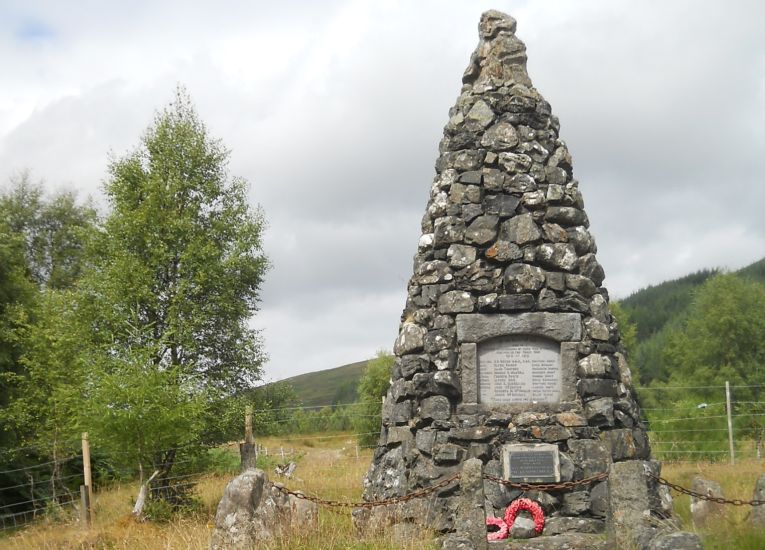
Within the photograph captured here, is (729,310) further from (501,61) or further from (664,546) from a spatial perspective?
(664,546)

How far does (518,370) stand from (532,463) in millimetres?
1183

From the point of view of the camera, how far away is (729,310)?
34375 millimetres

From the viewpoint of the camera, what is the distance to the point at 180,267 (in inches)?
722

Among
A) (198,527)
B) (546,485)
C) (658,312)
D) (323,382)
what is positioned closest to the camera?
(546,485)

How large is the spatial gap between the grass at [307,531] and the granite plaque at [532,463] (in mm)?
1390

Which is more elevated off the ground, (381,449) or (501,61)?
(501,61)

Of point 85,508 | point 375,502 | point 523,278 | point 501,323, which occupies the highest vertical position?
point 523,278

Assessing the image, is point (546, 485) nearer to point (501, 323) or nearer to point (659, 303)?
point (501, 323)

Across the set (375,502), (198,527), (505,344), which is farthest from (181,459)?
(505,344)

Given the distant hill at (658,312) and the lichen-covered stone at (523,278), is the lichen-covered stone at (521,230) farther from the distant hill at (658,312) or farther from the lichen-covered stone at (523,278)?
the distant hill at (658,312)

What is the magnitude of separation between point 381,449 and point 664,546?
458cm

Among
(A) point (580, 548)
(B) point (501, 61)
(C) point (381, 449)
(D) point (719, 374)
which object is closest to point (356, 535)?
(C) point (381, 449)

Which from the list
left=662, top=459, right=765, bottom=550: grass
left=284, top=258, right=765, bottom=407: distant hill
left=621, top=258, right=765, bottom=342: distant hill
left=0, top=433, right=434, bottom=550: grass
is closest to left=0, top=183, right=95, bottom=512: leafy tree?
left=0, top=433, right=434, bottom=550: grass

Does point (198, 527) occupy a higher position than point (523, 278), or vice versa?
point (523, 278)
